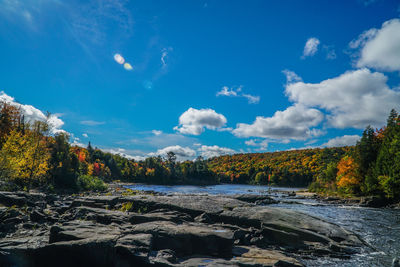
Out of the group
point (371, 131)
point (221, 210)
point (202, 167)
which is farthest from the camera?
point (202, 167)

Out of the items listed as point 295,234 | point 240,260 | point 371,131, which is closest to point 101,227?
point 240,260

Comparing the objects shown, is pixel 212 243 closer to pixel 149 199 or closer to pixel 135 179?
pixel 149 199

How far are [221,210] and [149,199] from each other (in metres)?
6.83

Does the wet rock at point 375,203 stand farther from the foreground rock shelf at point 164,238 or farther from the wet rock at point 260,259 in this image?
the wet rock at point 260,259

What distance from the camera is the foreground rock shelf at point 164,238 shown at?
8.97 m

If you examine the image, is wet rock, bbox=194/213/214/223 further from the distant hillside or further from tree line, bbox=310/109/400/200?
the distant hillside

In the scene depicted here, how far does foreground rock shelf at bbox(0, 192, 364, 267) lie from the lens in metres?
8.97

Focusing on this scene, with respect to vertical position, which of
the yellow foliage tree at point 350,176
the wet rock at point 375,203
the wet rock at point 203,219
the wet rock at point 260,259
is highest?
the yellow foliage tree at point 350,176

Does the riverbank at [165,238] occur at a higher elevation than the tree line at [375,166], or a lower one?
lower

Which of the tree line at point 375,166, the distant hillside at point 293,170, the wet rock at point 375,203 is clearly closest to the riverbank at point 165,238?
the wet rock at point 375,203

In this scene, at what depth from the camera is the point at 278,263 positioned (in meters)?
9.88

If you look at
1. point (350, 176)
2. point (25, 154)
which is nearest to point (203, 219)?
point (25, 154)

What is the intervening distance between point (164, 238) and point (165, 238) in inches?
2.0

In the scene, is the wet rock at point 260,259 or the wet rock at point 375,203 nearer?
the wet rock at point 260,259
